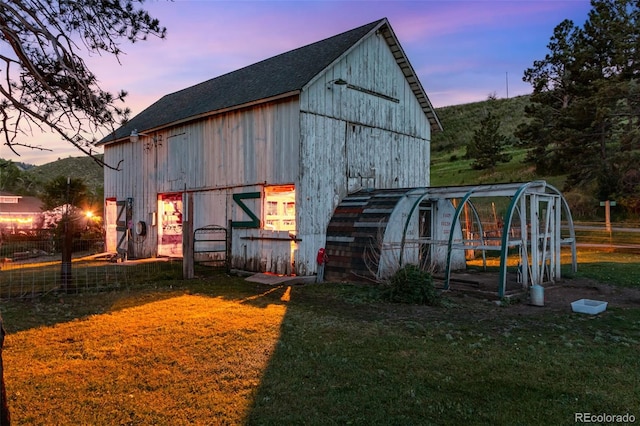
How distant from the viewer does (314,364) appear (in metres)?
5.09

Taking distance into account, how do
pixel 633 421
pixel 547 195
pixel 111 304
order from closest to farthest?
pixel 633 421 → pixel 111 304 → pixel 547 195

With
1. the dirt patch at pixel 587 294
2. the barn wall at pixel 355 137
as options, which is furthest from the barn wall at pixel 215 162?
the dirt patch at pixel 587 294

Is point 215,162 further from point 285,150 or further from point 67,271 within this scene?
point 67,271

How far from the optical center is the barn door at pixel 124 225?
1872 cm

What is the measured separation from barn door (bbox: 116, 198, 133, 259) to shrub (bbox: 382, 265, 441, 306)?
13164 millimetres

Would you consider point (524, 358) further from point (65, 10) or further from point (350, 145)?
point (350, 145)

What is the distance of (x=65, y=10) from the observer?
532cm

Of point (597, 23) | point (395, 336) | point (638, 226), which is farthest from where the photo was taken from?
point (597, 23)

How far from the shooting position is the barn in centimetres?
1257

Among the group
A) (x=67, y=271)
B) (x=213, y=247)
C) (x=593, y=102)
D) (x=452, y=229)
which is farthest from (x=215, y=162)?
(x=593, y=102)

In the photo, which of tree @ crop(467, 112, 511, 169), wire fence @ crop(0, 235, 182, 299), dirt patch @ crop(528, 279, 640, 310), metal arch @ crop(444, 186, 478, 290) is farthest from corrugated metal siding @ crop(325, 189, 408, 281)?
tree @ crop(467, 112, 511, 169)

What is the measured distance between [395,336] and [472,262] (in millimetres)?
10856

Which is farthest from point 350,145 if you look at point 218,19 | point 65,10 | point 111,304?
point 65,10

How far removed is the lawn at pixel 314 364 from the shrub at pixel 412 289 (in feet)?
1.17
